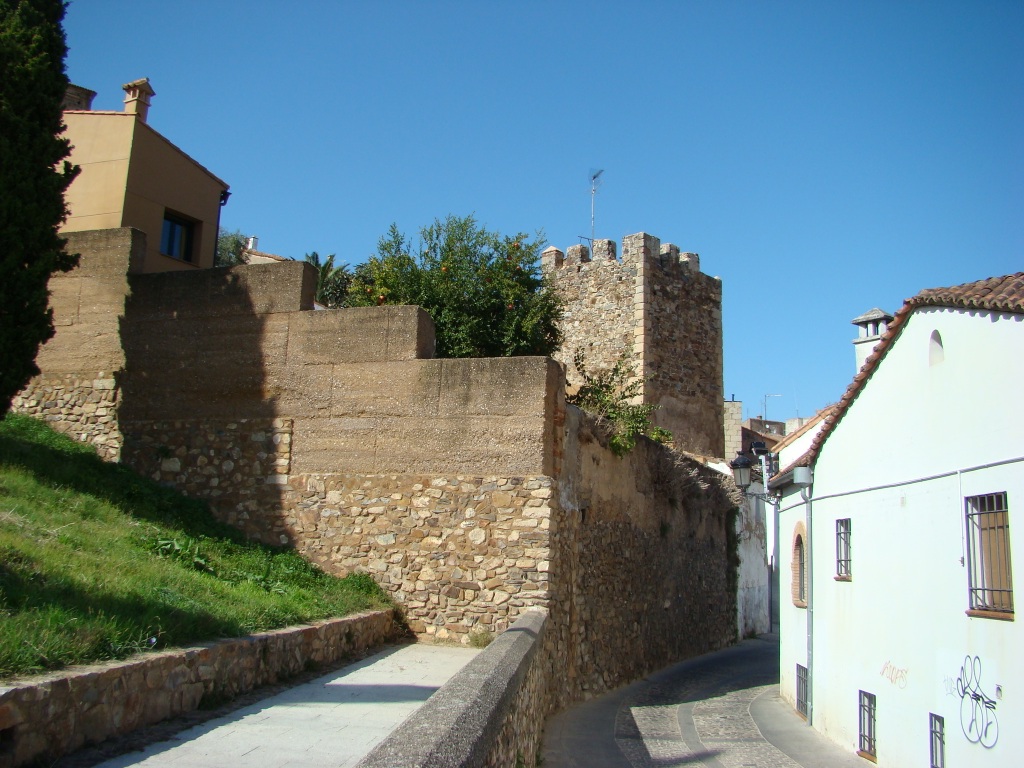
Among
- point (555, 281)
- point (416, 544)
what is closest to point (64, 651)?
point (416, 544)

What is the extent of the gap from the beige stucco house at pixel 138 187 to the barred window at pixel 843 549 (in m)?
10.5

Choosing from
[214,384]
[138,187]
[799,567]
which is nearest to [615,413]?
[799,567]

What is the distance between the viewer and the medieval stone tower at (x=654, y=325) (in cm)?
2559

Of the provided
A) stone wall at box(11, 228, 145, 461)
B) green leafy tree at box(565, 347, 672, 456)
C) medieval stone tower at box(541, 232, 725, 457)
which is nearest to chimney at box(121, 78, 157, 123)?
stone wall at box(11, 228, 145, 461)

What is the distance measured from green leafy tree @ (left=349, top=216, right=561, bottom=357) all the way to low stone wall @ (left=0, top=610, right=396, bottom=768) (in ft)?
28.6

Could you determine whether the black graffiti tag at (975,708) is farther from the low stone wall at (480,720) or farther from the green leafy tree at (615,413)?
the green leafy tree at (615,413)

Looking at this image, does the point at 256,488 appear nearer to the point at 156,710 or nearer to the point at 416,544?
the point at 416,544

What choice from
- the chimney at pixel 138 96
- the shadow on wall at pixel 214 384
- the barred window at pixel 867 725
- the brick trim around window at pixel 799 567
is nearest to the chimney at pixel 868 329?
the brick trim around window at pixel 799 567

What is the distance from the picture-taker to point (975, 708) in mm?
8492

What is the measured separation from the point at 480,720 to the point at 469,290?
12857 mm

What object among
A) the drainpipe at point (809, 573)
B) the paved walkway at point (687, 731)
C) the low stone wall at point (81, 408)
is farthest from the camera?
the drainpipe at point (809, 573)

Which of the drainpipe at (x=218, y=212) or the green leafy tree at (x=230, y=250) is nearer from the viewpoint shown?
the drainpipe at (x=218, y=212)

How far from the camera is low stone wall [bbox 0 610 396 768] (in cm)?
434

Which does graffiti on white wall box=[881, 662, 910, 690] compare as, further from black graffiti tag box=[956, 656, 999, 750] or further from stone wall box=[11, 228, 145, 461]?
stone wall box=[11, 228, 145, 461]
